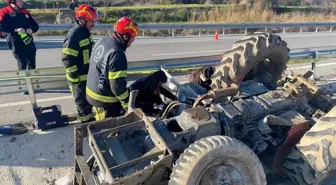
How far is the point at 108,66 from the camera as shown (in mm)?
4539

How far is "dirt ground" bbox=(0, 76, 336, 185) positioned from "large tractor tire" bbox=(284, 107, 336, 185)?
1.40 feet

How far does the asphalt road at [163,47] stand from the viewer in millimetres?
10848

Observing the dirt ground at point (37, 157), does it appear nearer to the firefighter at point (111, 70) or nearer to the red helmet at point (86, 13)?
the firefighter at point (111, 70)

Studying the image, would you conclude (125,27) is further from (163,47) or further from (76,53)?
(163,47)

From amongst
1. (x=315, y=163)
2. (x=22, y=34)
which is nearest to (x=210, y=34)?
(x=22, y=34)

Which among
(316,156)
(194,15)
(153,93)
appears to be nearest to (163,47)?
(153,93)

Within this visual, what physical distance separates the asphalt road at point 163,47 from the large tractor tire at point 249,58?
672cm

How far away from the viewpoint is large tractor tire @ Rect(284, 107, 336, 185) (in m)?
3.55

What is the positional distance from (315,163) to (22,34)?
20.9 feet

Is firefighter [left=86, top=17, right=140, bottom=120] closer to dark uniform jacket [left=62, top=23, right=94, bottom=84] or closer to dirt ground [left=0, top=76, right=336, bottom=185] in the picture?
dark uniform jacket [left=62, top=23, right=94, bottom=84]

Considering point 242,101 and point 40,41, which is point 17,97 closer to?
point 242,101

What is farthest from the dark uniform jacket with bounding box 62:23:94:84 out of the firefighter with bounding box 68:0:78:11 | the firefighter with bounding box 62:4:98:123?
the firefighter with bounding box 68:0:78:11

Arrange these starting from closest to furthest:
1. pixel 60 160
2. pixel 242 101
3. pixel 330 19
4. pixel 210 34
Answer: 1. pixel 242 101
2. pixel 60 160
3. pixel 210 34
4. pixel 330 19

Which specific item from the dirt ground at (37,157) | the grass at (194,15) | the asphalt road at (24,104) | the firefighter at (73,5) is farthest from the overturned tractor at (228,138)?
the grass at (194,15)
